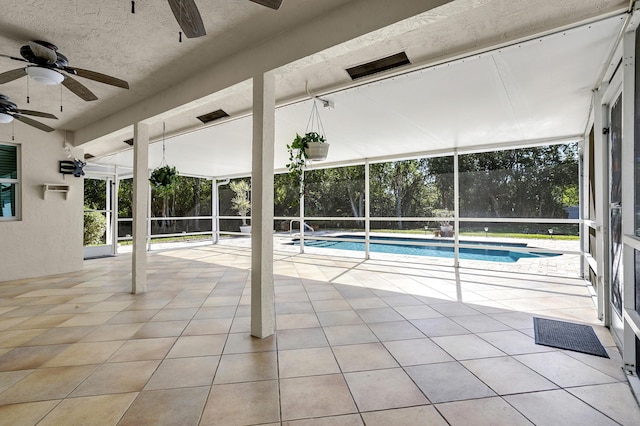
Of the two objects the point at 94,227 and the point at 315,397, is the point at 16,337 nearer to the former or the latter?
the point at 315,397

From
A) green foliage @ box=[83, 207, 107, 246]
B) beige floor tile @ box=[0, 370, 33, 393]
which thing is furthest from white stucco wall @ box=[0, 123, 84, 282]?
beige floor tile @ box=[0, 370, 33, 393]

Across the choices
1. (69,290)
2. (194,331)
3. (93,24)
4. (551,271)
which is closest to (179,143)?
(69,290)

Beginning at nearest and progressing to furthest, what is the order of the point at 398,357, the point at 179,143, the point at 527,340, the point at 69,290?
1. the point at 398,357
2. the point at 527,340
3. the point at 69,290
4. the point at 179,143

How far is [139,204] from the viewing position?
3.87 m

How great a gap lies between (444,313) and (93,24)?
12.2ft

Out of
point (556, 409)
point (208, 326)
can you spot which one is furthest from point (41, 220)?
point (556, 409)

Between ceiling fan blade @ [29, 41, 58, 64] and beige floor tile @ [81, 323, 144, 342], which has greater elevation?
ceiling fan blade @ [29, 41, 58, 64]

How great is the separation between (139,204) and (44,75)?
173 centimetres

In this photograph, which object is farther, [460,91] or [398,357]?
[460,91]

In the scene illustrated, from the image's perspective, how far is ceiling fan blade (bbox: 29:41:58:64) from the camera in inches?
92.1

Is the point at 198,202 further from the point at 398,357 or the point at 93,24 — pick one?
the point at 398,357

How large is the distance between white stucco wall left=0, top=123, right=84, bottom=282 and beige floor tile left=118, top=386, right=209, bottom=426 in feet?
15.5

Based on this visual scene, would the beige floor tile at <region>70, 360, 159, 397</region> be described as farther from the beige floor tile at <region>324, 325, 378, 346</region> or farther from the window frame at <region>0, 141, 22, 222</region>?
the window frame at <region>0, 141, 22, 222</region>

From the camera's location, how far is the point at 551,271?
15.8 ft
